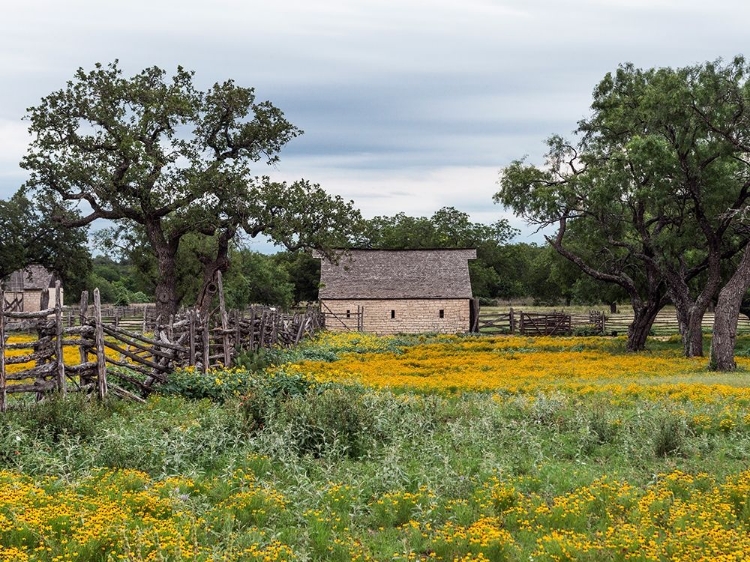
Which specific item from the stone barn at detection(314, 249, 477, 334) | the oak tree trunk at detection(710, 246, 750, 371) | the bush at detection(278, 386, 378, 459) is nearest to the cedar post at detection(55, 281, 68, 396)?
the bush at detection(278, 386, 378, 459)

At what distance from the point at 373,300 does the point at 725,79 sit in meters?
31.7

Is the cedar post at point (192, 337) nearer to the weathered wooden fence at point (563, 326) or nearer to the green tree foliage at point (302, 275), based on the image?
the weathered wooden fence at point (563, 326)

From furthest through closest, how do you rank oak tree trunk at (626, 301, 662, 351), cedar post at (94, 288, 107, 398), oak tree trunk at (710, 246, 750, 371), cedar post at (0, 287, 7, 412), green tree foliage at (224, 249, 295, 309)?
green tree foliage at (224, 249, 295, 309) → oak tree trunk at (626, 301, 662, 351) → oak tree trunk at (710, 246, 750, 371) → cedar post at (94, 288, 107, 398) → cedar post at (0, 287, 7, 412)

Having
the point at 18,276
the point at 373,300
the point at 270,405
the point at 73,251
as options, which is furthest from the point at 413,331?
the point at 18,276

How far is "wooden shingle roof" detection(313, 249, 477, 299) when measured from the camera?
52.7m

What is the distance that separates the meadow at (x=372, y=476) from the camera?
7.37m

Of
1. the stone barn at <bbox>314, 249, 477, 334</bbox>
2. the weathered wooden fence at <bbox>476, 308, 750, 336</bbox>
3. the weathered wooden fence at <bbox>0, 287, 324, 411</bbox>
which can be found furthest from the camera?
the stone barn at <bbox>314, 249, 477, 334</bbox>

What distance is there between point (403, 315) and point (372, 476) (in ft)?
139

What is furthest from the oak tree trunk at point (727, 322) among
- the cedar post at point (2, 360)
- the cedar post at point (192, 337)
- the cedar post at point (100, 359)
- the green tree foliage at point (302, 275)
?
the green tree foliage at point (302, 275)

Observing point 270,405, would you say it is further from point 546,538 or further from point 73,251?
point 73,251

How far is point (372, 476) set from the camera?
33.4 feet

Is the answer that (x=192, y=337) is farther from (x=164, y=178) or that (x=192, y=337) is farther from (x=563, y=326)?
(x=563, y=326)

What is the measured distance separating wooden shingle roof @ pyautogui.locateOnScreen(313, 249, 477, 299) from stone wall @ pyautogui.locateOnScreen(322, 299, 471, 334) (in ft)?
1.58

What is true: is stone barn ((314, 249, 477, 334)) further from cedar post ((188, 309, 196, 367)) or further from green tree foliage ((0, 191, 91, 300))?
cedar post ((188, 309, 196, 367))
